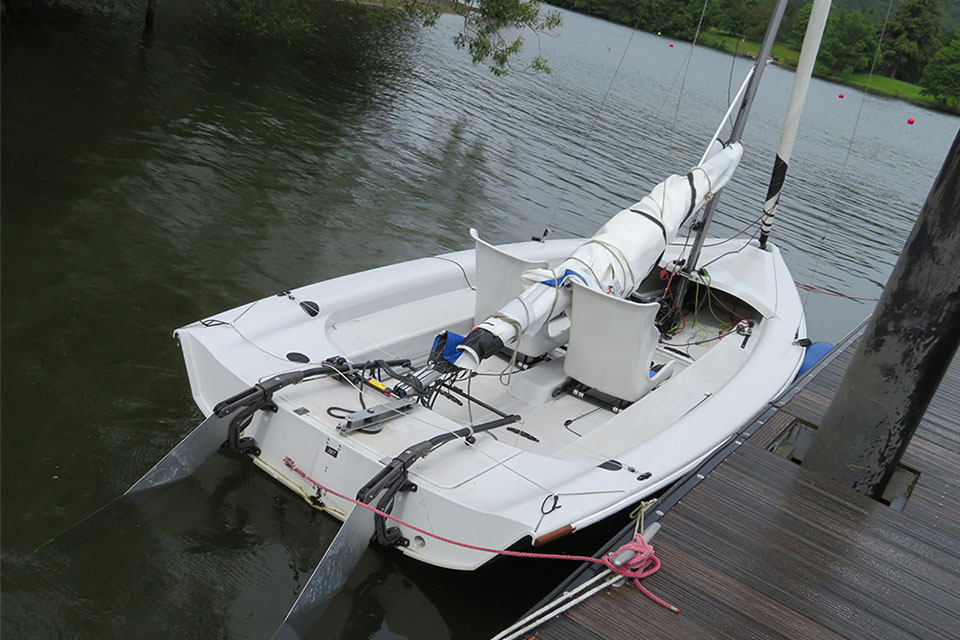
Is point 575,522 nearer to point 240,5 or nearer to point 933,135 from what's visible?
point 240,5

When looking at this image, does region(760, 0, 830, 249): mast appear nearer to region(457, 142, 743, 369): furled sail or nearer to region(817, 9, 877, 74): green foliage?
region(457, 142, 743, 369): furled sail

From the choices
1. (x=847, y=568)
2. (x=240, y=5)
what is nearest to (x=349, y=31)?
(x=240, y=5)

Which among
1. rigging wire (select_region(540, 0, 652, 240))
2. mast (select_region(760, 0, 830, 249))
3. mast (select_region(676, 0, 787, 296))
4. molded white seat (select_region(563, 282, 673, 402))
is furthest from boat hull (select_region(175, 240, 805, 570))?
rigging wire (select_region(540, 0, 652, 240))

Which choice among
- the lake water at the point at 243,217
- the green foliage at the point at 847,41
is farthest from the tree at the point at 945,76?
the lake water at the point at 243,217

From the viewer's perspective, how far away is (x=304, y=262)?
839 cm

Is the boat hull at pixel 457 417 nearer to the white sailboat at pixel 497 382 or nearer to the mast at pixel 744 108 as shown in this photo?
the white sailboat at pixel 497 382

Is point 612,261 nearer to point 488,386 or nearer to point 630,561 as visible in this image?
point 488,386

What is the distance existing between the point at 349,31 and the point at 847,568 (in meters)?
21.5

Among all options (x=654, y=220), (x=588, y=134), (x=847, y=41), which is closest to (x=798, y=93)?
(x=654, y=220)

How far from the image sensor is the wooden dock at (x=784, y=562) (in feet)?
12.0

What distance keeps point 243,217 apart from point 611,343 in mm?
5573

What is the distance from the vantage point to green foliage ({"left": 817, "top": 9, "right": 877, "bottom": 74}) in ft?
39.1

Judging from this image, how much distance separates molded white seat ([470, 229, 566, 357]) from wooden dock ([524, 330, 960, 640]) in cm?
151

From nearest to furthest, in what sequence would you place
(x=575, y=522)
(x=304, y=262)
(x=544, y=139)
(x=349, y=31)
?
(x=575, y=522)
(x=304, y=262)
(x=544, y=139)
(x=349, y=31)
